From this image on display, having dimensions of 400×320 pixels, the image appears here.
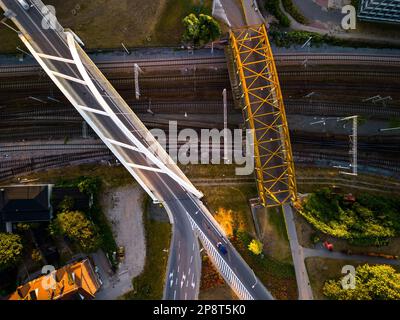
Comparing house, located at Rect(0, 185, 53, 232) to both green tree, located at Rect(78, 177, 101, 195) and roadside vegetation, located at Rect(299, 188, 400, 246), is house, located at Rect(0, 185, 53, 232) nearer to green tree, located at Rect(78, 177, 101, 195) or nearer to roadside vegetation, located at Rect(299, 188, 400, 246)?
green tree, located at Rect(78, 177, 101, 195)

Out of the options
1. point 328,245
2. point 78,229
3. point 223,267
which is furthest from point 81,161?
point 328,245

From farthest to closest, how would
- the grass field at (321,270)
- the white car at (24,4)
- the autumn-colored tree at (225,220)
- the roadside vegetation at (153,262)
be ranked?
the autumn-colored tree at (225,220) < the grass field at (321,270) < the roadside vegetation at (153,262) < the white car at (24,4)

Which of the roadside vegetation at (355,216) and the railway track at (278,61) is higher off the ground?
the railway track at (278,61)

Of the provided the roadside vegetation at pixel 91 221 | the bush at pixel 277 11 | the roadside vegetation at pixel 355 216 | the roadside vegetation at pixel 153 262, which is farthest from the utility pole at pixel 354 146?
the roadside vegetation at pixel 91 221

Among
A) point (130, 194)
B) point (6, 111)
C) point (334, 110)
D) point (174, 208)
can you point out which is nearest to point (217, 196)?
point (174, 208)

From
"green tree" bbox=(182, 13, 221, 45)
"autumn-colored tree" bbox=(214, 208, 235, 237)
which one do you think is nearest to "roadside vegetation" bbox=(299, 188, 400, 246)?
"autumn-colored tree" bbox=(214, 208, 235, 237)

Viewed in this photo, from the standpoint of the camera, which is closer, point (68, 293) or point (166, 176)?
point (68, 293)

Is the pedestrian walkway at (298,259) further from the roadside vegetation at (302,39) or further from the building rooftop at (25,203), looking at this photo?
the building rooftop at (25,203)
